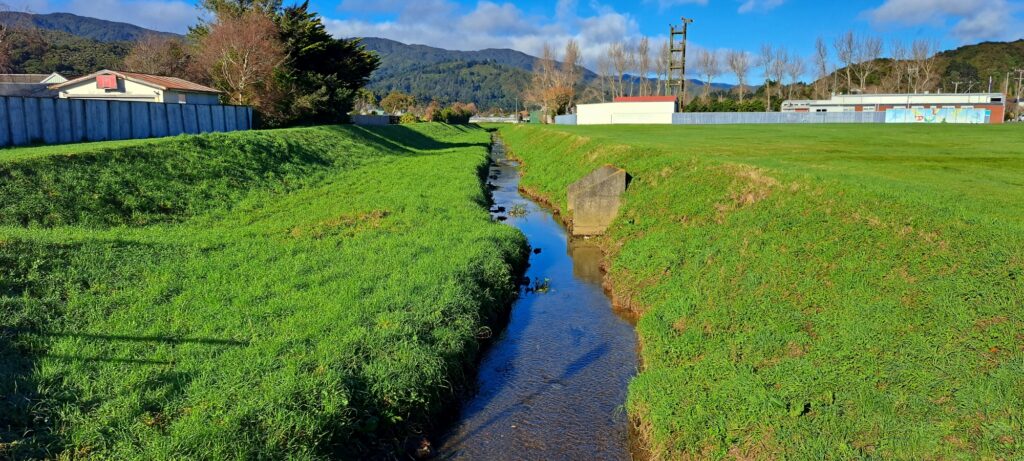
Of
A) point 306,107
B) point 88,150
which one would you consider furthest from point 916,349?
point 306,107

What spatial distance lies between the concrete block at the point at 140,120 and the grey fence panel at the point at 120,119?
25 cm

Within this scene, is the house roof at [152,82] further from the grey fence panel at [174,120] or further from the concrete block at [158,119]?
the concrete block at [158,119]

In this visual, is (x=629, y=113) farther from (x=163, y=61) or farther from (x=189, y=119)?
(x=189, y=119)

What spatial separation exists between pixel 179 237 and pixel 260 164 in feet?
32.9

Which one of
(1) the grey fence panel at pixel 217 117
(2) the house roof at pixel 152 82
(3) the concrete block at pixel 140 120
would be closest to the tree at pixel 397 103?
(2) the house roof at pixel 152 82

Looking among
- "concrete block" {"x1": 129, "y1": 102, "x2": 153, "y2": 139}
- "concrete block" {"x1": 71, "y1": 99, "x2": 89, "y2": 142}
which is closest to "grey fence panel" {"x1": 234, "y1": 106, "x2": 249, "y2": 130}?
"concrete block" {"x1": 129, "y1": 102, "x2": 153, "y2": 139}

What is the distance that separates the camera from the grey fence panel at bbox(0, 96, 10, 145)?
57.6 ft

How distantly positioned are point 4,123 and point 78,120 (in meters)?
3.23

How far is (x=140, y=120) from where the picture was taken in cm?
2408

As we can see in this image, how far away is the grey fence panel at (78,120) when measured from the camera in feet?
67.5

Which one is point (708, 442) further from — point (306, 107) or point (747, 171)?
point (306, 107)

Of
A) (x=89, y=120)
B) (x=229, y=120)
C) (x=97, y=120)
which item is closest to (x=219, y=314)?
(x=89, y=120)

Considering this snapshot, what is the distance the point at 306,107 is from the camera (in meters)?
39.6

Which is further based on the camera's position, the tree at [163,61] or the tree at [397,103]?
the tree at [397,103]
